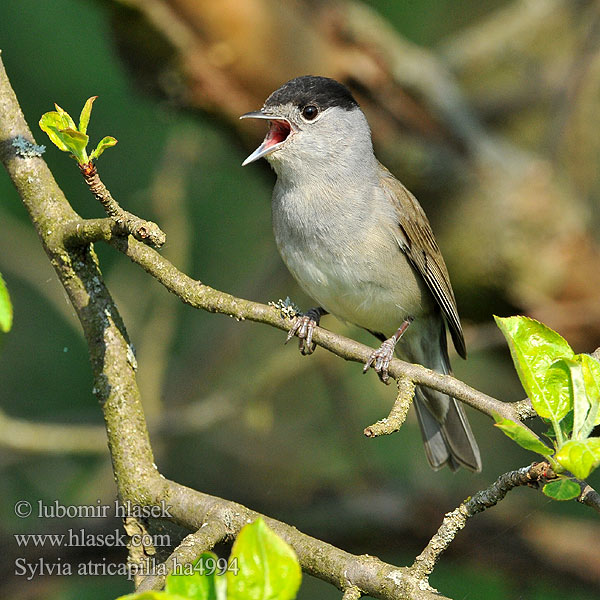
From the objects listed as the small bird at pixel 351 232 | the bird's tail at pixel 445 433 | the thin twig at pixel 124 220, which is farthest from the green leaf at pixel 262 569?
the bird's tail at pixel 445 433

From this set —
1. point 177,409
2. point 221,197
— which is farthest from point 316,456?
point 221,197

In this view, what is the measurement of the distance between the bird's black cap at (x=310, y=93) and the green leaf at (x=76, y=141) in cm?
183

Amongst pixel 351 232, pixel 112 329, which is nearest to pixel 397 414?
pixel 112 329

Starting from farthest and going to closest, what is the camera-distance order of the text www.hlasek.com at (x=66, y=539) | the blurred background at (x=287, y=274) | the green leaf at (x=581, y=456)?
1. the blurred background at (x=287, y=274)
2. the text www.hlasek.com at (x=66, y=539)
3. the green leaf at (x=581, y=456)

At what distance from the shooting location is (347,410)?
5074 millimetres

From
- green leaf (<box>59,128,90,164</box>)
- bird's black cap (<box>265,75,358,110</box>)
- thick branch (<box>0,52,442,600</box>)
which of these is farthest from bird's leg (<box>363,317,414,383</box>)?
bird's black cap (<box>265,75,358,110</box>)

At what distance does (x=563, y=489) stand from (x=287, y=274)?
12.1 ft

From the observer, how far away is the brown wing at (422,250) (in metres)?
3.69

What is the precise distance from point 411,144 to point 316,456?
2.31m

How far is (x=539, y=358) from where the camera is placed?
166cm

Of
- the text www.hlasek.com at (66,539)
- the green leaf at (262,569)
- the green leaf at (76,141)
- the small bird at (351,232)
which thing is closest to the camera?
the green leaf at (262,569)

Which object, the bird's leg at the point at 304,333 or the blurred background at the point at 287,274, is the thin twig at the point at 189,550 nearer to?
the bird's leg at the point at 304,333

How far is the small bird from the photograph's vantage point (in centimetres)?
349

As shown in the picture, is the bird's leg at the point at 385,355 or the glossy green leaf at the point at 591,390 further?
the bird's leg at the point at 385,355
